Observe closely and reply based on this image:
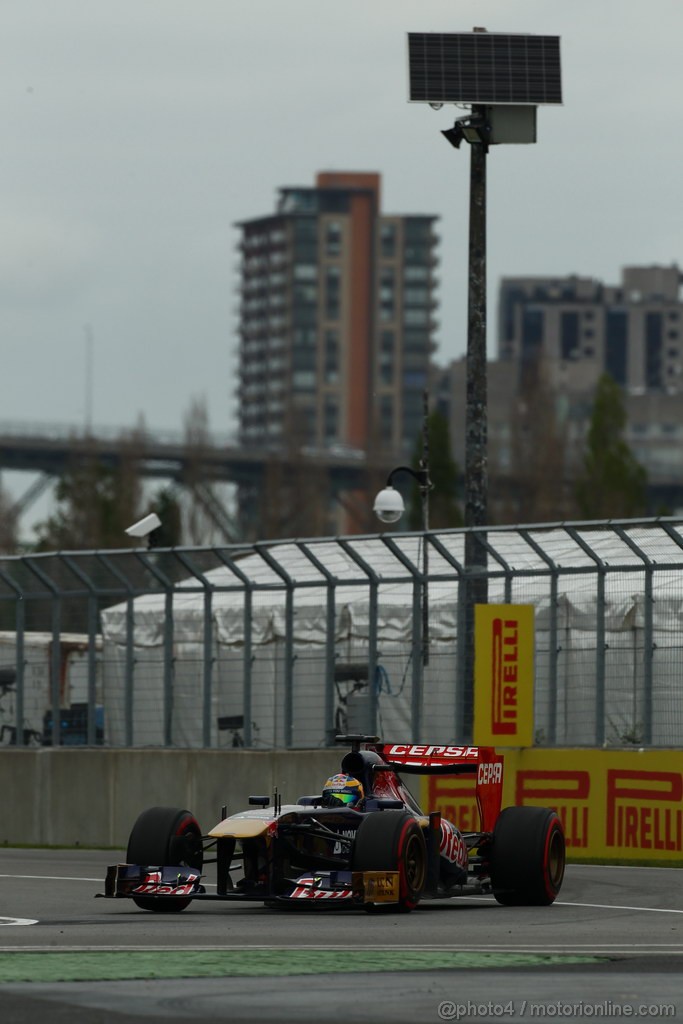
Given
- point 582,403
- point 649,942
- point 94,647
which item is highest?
point 582,403

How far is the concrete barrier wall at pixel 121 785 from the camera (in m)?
25.1

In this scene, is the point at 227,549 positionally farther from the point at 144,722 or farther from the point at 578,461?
the point at 578,461

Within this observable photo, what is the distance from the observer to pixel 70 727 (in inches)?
1094

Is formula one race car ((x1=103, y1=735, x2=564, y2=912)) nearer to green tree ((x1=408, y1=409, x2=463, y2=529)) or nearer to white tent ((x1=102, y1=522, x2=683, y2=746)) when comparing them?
white tent ((x1=102, y1=522, x2=683, y2=746))

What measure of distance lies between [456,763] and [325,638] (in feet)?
28.7

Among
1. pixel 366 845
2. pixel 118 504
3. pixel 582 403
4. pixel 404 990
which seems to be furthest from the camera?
pixel 582 403

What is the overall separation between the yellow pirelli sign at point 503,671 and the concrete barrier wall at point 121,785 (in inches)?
100

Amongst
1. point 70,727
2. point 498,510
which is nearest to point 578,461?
point 498,510

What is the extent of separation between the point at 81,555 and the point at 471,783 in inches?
277

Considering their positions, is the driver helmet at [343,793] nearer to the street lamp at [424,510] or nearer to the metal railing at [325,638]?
the metal railing at [325,638]

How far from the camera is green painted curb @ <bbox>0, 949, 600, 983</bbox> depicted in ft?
35.0

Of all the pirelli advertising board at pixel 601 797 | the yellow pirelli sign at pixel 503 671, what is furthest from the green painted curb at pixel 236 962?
the yellow pirelli sign at pixel 503 671

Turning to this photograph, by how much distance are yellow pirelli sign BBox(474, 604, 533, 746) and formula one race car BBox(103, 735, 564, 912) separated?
6.27m

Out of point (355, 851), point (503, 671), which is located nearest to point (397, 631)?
point (503, 671)
